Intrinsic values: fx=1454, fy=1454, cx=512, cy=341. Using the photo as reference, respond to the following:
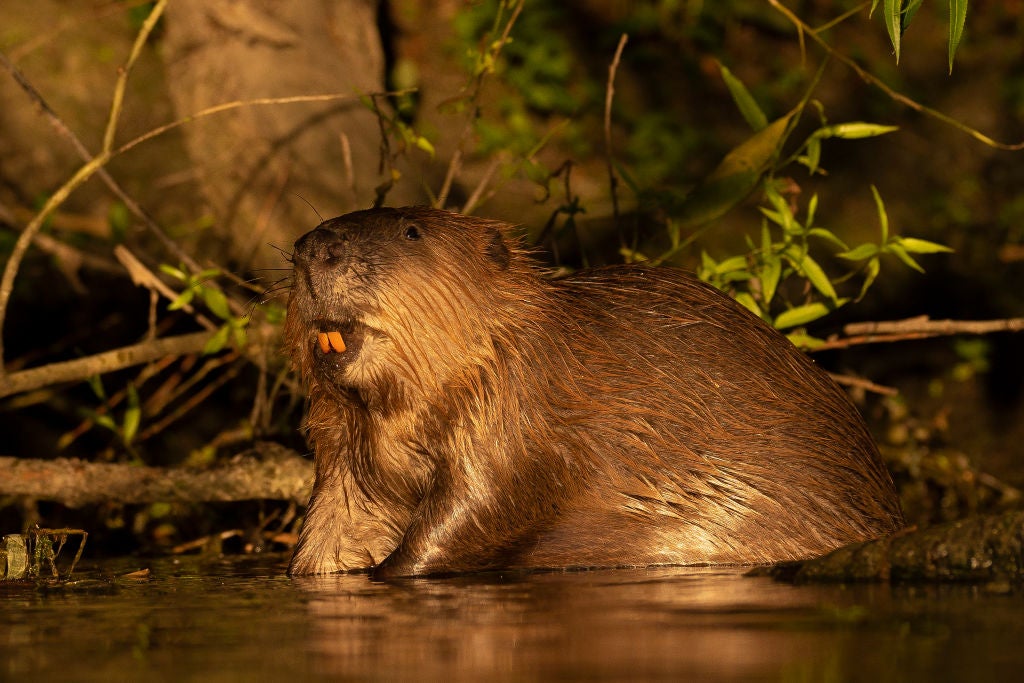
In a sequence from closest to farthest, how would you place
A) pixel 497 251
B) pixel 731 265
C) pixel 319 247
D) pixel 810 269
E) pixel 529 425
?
pixel 319 247 < pixel 529 425 < pixel 497 251 < pixel 810 269 < pixel 731 265

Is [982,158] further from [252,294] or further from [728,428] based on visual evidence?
[728,428]

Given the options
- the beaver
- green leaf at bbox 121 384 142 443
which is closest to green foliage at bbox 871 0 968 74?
the beaver

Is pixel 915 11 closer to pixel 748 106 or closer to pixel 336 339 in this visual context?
pixel 748 106

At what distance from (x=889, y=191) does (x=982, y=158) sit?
73 centimetres

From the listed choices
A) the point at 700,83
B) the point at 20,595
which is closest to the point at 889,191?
the point at 700,83

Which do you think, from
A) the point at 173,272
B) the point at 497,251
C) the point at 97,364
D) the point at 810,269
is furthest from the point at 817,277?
the point at 97,364

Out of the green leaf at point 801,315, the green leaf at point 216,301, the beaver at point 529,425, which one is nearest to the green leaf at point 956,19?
the beaver at point 529,425

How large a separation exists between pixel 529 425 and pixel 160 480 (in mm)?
1303

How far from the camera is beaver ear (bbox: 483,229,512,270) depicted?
10.7 feet

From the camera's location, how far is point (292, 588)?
9.51 feet

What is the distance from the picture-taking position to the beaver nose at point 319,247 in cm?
299

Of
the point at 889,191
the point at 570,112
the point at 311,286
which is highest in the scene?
the point at 570,112

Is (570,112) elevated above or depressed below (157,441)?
above

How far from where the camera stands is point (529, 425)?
3.15m
